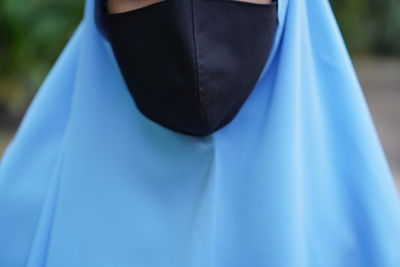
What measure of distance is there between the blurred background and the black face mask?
138 inches

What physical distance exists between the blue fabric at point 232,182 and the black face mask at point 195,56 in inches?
4.3

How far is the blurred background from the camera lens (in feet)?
17.0

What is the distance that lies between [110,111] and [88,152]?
5.4 inches

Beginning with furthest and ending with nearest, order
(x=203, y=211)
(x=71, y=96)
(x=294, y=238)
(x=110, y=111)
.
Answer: (x=71, y=96), (x=110, y=111), (x=203, y=211), (x=294, y=238)

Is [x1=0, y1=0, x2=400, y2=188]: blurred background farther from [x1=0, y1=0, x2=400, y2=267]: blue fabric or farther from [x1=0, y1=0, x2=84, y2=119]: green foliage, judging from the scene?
[x1=0, y1=0, x2=400, y2=267]: blue fabric

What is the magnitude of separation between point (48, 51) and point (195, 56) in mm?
3879

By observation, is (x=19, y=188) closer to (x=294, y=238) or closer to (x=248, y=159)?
(x=248, y=159)

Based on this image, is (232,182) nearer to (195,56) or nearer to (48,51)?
(195,56)

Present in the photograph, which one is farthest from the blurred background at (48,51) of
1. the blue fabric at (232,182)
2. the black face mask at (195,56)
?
the black face mask at (195,56)

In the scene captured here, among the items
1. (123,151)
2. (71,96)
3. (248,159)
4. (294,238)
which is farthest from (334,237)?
(71,96)

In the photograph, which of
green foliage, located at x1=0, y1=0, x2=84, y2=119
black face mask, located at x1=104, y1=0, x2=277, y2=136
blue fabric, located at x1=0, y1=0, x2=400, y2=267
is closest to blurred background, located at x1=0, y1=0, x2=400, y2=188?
green foliage, located at x1=0, y1=0, x2=84, y2=119

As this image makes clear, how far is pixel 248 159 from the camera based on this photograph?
179cm

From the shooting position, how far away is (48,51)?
17.4 feet

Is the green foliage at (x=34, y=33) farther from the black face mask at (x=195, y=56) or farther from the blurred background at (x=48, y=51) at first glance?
the black face mask at (x=195, y=56)
